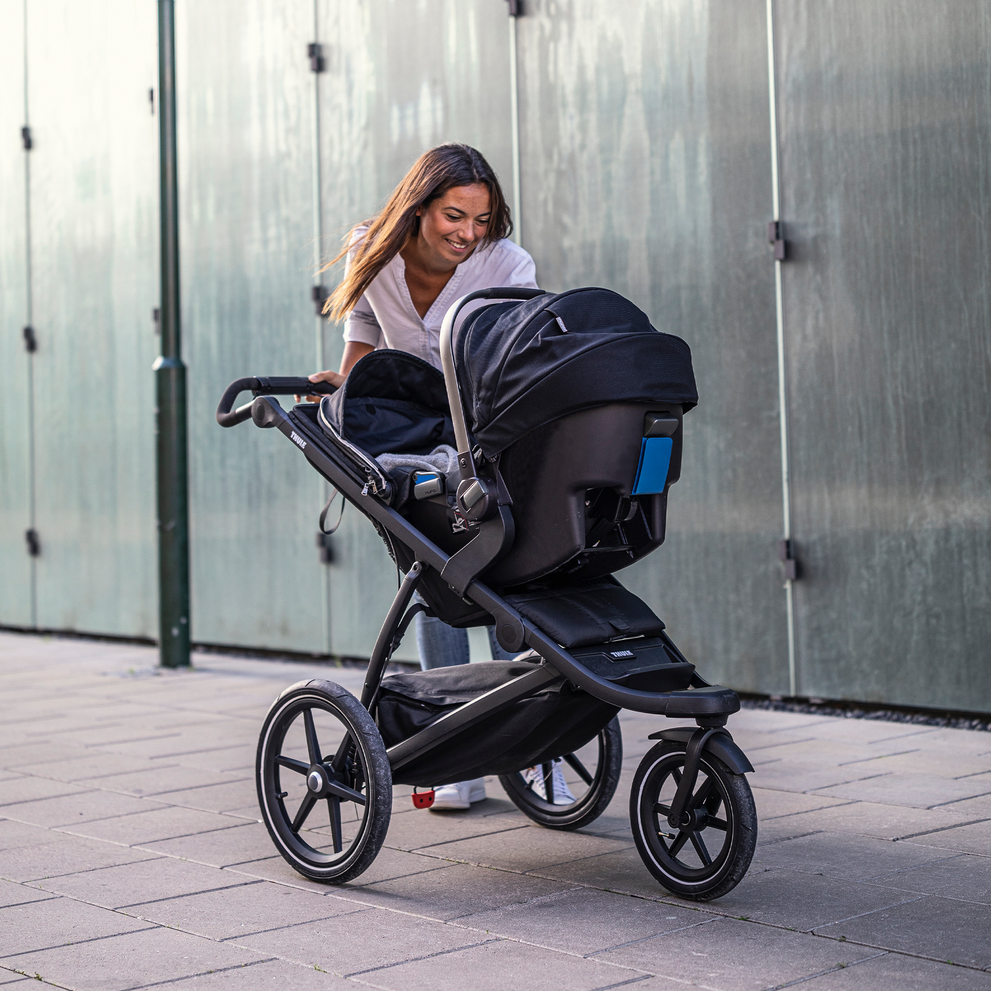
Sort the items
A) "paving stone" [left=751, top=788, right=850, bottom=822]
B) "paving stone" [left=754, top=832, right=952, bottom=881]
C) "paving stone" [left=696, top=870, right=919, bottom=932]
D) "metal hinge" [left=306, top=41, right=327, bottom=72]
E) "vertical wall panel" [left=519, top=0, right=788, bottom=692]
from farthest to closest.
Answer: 1. "metal hinge" [left=306, top=41, right=327, bottom=72]
2. "vertical wall panel" [left=519, top=0, right=788, bottom=692]
3. "paving stone" [left=751, top=788, right=850, bottom=822]
4. "paving stone" [left=754, top=832, right=952, bottom=881]
5. "paving stone" [left=696, top=870, right=919, bottom=932]

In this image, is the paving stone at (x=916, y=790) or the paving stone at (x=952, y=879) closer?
the paving stone at (x=952, y=879)

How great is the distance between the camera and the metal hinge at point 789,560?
5.73 m

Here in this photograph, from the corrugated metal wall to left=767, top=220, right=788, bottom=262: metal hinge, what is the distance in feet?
0.11

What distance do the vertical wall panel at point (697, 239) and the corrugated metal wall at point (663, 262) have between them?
13 mm

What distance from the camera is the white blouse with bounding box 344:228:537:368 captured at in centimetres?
396

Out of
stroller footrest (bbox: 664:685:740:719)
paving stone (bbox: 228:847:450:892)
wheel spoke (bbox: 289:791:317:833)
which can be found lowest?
paving stone (bbox: 228:847:450:892)

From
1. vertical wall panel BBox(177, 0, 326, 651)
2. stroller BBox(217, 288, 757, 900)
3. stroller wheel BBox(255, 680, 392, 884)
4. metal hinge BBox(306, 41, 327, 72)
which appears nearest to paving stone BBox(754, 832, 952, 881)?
stroller BBox(217, 288, 757, 900)

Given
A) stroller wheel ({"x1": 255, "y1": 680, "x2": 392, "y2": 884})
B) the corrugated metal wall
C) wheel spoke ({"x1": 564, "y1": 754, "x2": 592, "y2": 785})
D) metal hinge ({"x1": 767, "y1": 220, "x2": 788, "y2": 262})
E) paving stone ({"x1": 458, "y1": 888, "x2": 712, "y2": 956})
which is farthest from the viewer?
metal hinge ({"x1": 767, "y1": 220, "x2": 788, "y2": 262})

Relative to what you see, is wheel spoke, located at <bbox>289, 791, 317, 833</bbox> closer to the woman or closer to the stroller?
the stroller

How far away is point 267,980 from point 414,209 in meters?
2.01

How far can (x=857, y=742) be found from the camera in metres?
5.05

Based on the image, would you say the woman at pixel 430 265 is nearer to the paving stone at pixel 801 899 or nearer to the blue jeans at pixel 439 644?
the blue jeans at pixel 439 644

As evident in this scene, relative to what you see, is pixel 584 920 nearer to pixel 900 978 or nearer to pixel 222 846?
pixel 900 978

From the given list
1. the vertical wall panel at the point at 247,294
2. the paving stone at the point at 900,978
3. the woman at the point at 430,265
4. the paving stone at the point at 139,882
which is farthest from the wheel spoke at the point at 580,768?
the vertical wall panel at the point at 247,294
